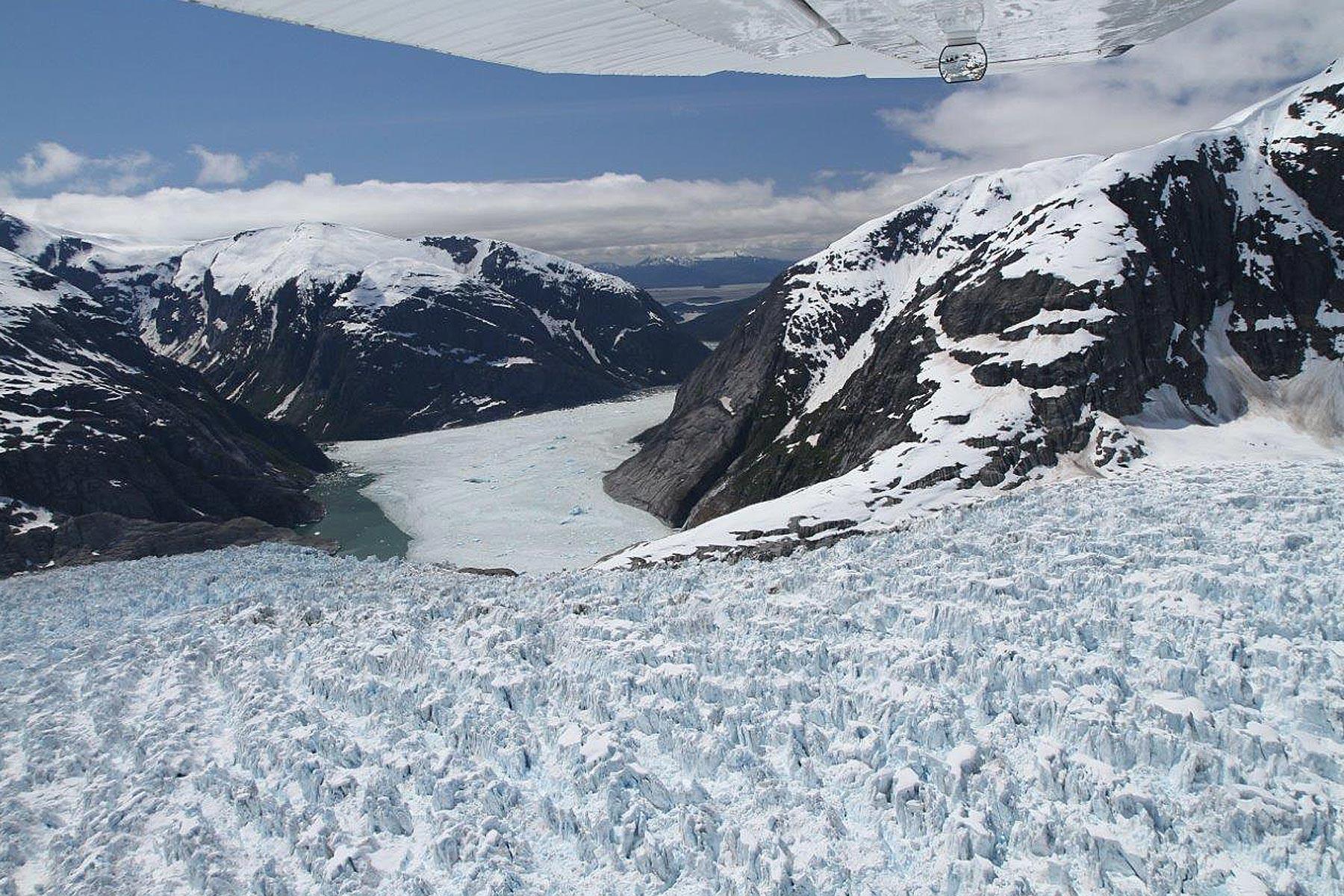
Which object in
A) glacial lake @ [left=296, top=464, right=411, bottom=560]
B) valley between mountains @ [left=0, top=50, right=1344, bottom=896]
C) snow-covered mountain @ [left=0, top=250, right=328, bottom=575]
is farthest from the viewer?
glacial lake @ [left=296, top=464, right=411, bottom=560]

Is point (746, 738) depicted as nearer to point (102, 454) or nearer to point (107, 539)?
point (107, 539)

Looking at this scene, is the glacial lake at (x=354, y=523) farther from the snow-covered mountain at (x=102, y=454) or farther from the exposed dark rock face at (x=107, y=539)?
the exposed dark rock face at (x=107, y=539)

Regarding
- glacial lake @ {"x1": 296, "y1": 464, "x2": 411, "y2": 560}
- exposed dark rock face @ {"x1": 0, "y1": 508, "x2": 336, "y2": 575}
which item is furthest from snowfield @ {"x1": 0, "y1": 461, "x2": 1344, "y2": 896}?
glacial lake @ {"x1": 296, "y1": 464, "x2": 411, "y2": 560}

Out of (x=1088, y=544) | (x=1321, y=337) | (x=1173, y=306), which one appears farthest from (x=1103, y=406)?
(x=1088, y=544)

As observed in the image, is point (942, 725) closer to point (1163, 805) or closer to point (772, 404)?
point (1163, 805)

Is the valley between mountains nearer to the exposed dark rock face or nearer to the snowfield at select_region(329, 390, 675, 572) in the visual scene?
the exposed dark rock face

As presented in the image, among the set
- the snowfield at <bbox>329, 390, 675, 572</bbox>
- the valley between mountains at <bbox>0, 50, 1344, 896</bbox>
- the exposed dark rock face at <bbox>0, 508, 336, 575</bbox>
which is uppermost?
the valley between mountains at <bbox>0, 50, 1344, 896</bbox>
